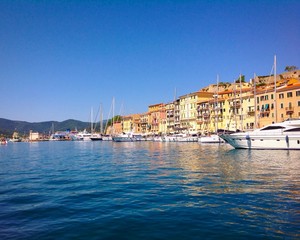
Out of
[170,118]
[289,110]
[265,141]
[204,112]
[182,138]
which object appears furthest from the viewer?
[170,118]

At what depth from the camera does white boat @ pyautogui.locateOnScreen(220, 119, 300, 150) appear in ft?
133

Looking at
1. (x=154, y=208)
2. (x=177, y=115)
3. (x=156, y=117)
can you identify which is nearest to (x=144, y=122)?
(x=156, y=117)

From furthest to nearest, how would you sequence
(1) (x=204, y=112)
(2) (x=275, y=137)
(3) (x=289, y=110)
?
(1) (x=204, y=112) → (3) (x=289, y=110) → (2) (x=275, y=137)

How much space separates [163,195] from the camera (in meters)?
13.3

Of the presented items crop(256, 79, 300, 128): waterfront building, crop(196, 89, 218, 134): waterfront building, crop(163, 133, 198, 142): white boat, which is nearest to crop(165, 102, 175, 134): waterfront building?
crop(196, 89, 218, 134): waterfront building

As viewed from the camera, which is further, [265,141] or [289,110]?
[289,110]

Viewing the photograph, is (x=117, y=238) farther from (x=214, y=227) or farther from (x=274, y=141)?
(x=274, y=141)

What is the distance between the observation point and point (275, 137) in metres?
41.6

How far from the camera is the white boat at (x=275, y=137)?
40.4 meters

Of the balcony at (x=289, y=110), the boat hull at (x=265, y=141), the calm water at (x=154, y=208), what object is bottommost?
the calm water at (x=154, y=208)

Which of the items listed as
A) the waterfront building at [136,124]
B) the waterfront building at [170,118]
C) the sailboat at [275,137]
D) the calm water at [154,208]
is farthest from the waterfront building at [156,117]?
the calm water at [154,208]

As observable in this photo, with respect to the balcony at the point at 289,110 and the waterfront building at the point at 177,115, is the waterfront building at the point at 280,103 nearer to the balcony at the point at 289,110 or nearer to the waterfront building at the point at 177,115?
the balcony at the point at 289,110

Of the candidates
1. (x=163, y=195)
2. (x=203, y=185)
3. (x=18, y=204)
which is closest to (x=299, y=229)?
(x=163, y=195)

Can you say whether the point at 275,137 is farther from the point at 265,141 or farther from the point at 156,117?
the point at 156,117
